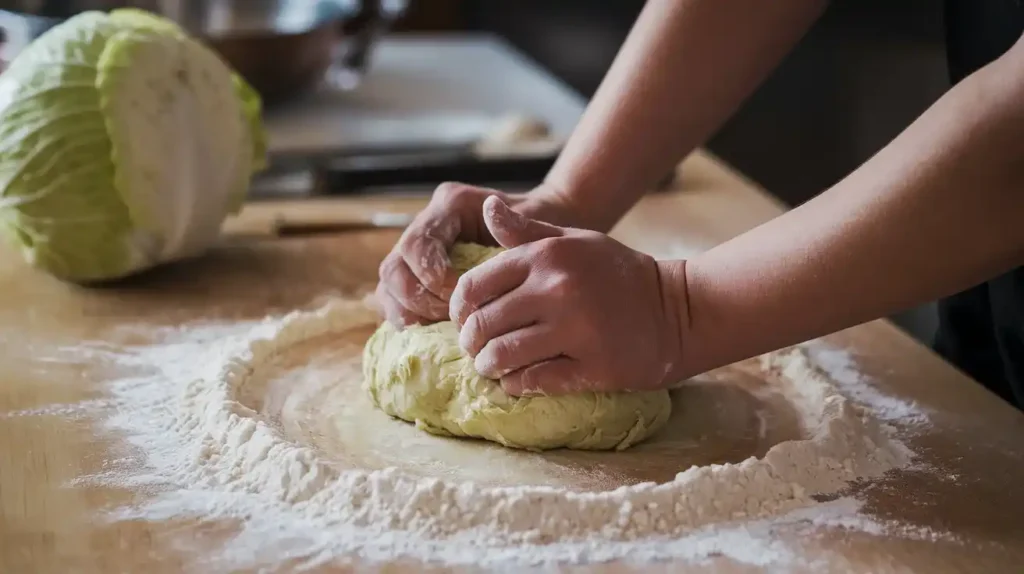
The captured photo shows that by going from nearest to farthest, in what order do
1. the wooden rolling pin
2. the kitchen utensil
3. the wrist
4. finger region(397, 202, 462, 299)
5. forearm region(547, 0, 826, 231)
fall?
1. the wrist
2. finger region(397, 202, 462, 299)
3. forearm region(547, 0, 826, 231)
4. the wooden rolling pin
5. the kitchen utensil

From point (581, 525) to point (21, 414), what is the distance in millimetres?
585

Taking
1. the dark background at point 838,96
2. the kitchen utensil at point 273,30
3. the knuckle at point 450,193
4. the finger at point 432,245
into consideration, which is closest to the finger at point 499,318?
the finger at point 432,245

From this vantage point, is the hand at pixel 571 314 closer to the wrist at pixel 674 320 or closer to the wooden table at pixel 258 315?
the wrist at pixel 674 320

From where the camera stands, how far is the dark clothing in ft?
3.94

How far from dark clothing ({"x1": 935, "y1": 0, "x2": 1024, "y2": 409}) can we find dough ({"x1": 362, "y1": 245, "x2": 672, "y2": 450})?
42cm

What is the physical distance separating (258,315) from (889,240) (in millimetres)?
785

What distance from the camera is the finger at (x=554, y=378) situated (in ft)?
3.33

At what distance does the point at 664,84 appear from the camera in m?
1.29

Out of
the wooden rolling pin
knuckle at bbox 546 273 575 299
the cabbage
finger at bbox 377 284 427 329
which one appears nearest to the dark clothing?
knuckle at bbox 546 273 575 299

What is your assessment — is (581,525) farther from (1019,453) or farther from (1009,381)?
(1009,381)

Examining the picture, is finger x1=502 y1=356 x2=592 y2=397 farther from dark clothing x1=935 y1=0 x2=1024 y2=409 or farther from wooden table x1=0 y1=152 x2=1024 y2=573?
dark clothing x1=935 y1=0 x2=1024 y2=409

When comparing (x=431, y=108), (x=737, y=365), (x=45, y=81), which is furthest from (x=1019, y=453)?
(x=431, y=108)

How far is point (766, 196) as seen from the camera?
5.97 ft

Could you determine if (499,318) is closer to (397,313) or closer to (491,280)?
(491,280)
